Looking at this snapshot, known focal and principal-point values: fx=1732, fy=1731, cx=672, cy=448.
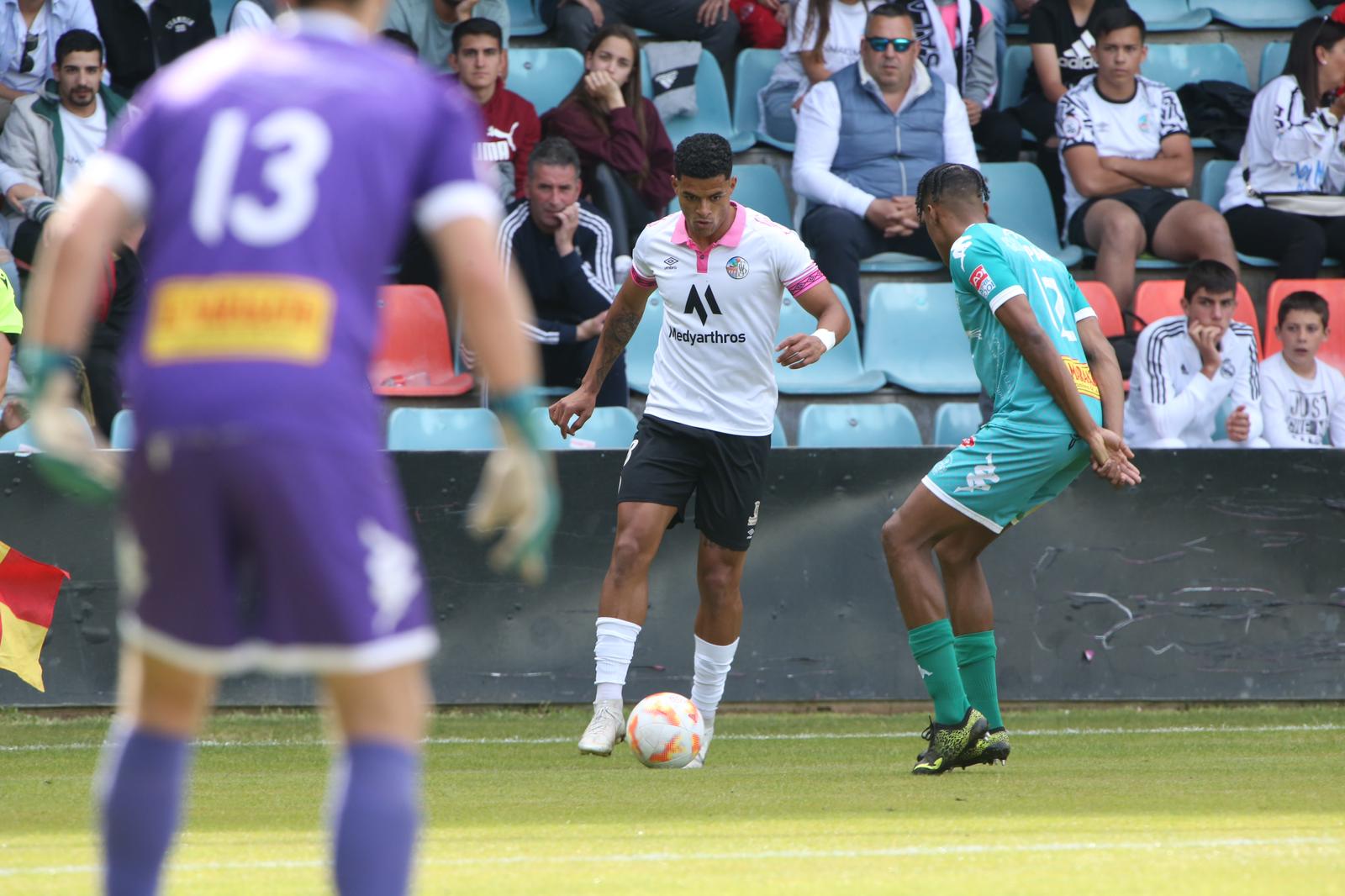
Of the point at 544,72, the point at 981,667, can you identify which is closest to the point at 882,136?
the point at 544,72

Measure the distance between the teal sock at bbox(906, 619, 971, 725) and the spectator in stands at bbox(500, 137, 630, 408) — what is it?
362 centimetres

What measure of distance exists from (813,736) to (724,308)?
2007 mm

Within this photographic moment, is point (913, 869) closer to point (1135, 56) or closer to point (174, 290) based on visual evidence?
point (174, 290)

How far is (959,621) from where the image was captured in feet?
21.7

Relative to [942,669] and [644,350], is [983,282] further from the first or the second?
[644,350]

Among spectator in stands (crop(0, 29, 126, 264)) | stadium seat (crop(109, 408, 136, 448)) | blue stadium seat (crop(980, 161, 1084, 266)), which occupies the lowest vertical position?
stadium seat (crop(109, 408, 136, 448))

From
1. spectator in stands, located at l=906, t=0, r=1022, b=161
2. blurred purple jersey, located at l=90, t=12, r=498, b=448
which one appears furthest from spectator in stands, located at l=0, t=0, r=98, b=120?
blurred purple jersey, located at l=90, t=12, r=498, b=448

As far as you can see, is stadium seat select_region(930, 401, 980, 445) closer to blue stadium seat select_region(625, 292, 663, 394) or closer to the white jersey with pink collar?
blue stadium seat select_region(625, 292, 663, 394)

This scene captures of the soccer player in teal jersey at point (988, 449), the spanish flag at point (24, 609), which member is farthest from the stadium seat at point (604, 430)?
the soccer player in teal jersey at point (988, 449)

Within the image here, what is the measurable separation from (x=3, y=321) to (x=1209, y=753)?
205 inches

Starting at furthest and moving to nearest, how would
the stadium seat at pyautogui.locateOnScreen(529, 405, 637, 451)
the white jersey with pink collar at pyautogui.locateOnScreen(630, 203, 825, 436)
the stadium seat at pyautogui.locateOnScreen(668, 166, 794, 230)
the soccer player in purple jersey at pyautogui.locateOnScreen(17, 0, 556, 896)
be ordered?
the stadium seat at pyautogui.locateOnScreen(668, 166, 794, 230), the stadium seat at pyautogui.locateOnScreen(529, 405, 637, 451), the white jersey with pink collar at pyautogui.locateOnScreen(630, 203, 825, 436), the soccer player in purple jersey at pyautogui.locateOnScreen(17, 0, 556, 896)

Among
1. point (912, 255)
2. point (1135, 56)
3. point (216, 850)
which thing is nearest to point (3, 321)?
point (216, 850)

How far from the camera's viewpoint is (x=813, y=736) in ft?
25.1

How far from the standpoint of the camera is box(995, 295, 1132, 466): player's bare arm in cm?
617
